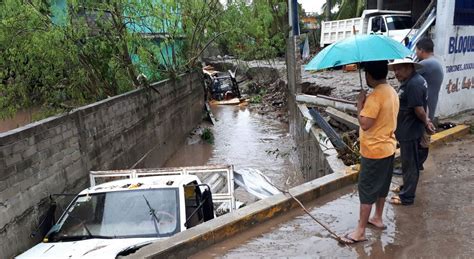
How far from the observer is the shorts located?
3816mm

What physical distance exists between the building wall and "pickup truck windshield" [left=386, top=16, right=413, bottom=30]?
9.55 metres

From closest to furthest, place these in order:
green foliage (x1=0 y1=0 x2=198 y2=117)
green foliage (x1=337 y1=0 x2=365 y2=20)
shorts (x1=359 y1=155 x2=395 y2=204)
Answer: shorts (x1=359 y1=155 x2=395 y2=204) → green foliage (x1=0 y1=0 x2=198 y2=117) → green foliage (x1=337 y1=0 x2=365 y2=20)

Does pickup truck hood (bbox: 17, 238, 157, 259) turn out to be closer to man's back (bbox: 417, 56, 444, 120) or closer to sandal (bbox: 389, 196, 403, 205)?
sandal (bbox: 389, 196, 403, 205)

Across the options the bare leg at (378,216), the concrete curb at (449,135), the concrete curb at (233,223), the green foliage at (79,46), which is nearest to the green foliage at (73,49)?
the green foliage at (79,46)

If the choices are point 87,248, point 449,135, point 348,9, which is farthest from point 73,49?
point 348,9

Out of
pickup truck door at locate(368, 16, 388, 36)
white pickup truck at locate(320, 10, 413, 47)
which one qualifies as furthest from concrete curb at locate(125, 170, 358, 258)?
pickup truck door at locate(368, 16, 388, 36)

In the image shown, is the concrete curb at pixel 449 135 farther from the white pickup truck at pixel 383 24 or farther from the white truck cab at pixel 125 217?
the white pickup truck at pixel 383 24

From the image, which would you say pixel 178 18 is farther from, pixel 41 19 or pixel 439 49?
pixel 439 49

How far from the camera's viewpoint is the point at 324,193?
550 cm

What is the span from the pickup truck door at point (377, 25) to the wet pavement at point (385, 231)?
14.1 metres

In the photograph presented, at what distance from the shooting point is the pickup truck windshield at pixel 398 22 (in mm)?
18406

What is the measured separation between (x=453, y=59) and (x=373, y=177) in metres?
6.24

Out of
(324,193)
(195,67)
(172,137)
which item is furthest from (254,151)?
(324,193)

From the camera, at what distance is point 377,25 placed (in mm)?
18719
